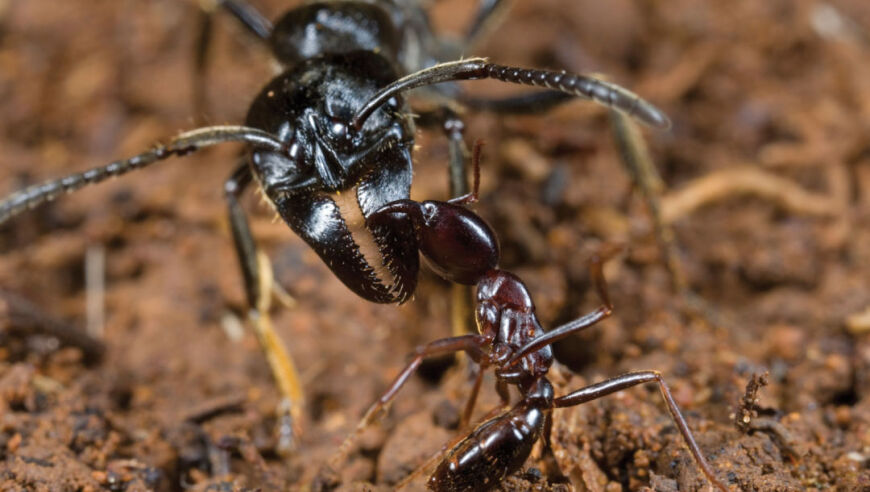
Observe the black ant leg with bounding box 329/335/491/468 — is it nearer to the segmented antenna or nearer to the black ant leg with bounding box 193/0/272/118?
the segmented antenna

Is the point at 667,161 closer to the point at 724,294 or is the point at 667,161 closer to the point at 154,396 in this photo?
the point at 724,294

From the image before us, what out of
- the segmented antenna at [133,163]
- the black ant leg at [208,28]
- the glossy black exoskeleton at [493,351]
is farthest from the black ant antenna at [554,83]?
the black ant leg at [208,28]

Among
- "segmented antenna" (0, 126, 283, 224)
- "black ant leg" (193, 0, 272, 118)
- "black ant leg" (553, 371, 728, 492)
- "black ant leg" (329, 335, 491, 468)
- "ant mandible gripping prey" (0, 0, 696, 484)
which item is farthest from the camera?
"black ant leg" (193, 0, 272, 118)

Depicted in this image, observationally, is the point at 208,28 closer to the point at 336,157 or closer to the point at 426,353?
the point at 336,157

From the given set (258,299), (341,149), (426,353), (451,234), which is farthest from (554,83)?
(258,299)

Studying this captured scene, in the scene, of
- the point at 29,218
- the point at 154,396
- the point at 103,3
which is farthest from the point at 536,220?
the point at 103,3

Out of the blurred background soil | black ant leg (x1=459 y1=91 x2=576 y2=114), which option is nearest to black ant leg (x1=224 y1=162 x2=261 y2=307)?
the blurred background soil
